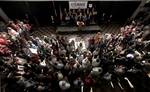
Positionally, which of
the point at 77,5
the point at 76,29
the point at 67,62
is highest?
the point at 77,5

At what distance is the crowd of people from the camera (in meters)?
6.06

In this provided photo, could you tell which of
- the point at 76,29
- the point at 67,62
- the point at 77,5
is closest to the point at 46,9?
the point at 77,5

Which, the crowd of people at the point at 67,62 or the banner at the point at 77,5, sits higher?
the banner at the point at 77,5

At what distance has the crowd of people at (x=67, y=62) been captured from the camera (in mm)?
6059

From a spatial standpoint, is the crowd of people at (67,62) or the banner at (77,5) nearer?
the crowd of people at (67,62)

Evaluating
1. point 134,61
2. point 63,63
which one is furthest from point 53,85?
point 134,61

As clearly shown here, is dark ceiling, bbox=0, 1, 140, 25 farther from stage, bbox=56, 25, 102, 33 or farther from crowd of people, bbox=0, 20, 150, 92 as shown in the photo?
crowd of people, bbox=0, 20, 150, 92

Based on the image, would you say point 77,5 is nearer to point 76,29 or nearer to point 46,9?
point 76,29

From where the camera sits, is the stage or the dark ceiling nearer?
the dark ceiling

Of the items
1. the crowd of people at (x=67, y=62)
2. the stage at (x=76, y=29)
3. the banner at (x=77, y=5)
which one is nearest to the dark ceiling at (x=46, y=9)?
the banner at (x=77, y=5)

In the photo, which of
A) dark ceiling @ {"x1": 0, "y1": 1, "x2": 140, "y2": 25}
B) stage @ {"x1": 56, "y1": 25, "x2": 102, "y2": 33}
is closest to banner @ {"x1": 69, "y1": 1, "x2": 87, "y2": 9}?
dark ceiling @ {"x1": 0, "y1": 1, "x2": 140, "y2": 25}

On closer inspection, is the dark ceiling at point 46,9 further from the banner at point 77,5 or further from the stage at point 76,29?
the stage at point 76,29

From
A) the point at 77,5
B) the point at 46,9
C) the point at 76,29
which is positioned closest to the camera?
the point at 77,5

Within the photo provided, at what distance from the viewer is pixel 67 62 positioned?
20.3 feet
